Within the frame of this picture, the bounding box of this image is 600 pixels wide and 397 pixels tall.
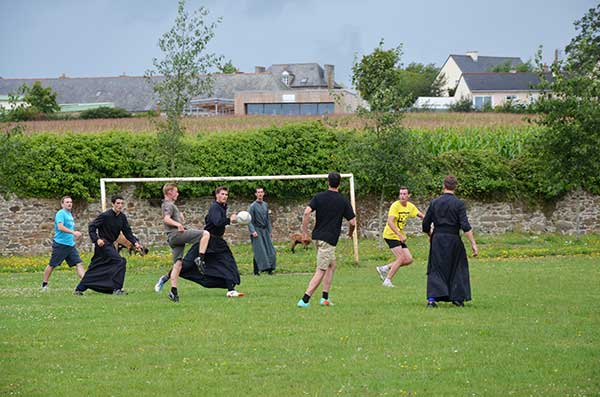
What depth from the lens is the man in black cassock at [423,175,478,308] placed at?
13.9 metres

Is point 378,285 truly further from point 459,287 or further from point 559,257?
point 559,257

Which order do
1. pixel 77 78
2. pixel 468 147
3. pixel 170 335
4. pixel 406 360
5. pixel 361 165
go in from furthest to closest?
pixel 77 78 → pixel 468 147 → pixel 361 165 → pixel 170 335 → pixel 406 360

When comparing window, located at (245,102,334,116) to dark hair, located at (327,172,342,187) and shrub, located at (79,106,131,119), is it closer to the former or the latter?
shrub, located at (79,106,131,119)

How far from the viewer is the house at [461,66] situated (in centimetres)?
10602

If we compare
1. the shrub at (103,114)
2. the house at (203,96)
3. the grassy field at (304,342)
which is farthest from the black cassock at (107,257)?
the house at (203,96)

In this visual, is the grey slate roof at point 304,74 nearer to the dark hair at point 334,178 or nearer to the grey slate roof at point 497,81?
the grey slate roof at point 497,81

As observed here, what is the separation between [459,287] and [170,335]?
468cm

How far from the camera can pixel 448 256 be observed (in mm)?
13906

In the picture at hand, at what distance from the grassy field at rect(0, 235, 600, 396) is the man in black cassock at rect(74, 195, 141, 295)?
35cm

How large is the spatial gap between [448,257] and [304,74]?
99.2m

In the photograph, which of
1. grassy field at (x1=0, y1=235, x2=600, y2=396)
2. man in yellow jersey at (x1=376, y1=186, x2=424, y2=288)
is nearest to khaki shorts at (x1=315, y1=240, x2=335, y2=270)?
grassy field at (x1=0, y1=235, x2=600, y2=396)

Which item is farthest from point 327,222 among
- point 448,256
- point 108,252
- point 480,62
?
point 480,62

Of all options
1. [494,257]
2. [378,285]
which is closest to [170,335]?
[378,285]

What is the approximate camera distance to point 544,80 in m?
29.8
